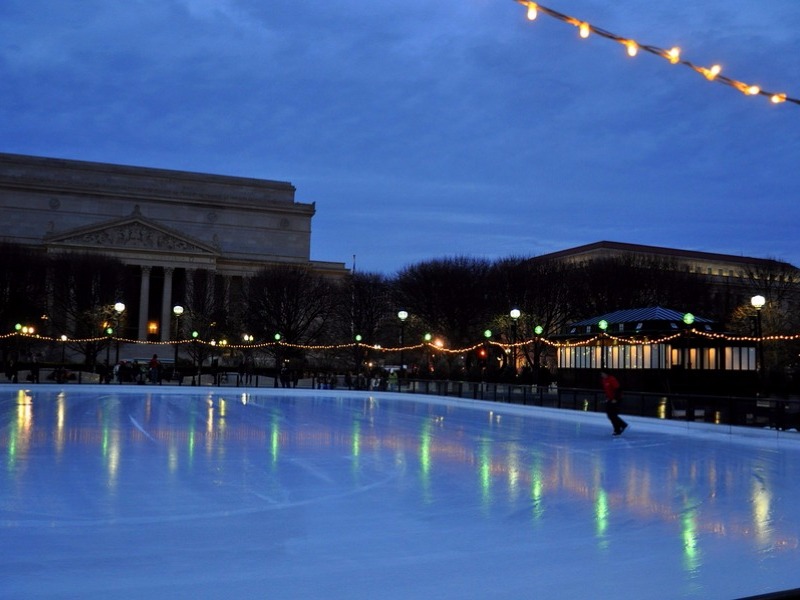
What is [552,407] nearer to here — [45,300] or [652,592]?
[652,592]

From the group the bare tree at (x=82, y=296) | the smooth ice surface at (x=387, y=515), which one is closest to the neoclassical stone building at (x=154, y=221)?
the bare tree at (x=82, y=296)

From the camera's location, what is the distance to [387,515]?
28.2 ft

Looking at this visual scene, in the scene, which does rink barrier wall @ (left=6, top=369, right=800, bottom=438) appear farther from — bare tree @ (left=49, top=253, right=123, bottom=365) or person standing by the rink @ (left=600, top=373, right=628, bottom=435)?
bare tree @ (left=49, top=253, right=123, bottom=365)

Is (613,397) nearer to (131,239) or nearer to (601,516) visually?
(601,516)

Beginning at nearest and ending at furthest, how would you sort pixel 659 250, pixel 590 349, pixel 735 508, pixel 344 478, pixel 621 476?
pixel 735 508, pixel 344 478, pixel 621 476, pixel 590 349, pixel 659 250

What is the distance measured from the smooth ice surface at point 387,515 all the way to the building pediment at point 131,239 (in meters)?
56.8

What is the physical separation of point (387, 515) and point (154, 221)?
71.4 m

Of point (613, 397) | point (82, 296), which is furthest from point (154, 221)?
point (613, 397)

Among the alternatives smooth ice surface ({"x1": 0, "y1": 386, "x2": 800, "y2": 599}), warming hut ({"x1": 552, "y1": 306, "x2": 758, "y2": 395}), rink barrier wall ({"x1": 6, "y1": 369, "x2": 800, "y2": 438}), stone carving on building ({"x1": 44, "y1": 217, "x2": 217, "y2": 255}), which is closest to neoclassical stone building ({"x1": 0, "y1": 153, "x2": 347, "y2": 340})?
stone carving on building ({"x1": 44, "y1": 217, "x2": 217, "y2": 255})

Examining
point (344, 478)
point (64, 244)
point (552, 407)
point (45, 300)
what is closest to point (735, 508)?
point (344, 478)

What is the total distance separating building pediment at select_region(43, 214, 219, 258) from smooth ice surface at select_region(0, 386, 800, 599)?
56.8 m

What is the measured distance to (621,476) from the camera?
39.5ft

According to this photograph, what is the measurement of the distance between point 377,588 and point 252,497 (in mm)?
4105

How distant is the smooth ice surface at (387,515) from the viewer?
602 centimetres
